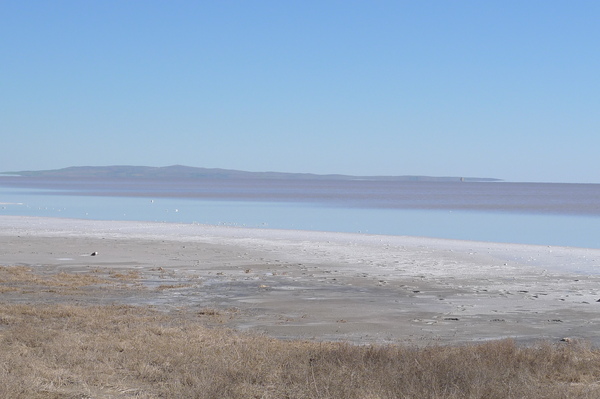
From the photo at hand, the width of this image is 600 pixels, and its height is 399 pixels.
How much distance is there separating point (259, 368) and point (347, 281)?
35.9 feet

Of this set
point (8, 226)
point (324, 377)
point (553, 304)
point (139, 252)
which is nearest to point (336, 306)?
point (553, 304)

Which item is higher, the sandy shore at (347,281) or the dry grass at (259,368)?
the dry grass at (259,368)

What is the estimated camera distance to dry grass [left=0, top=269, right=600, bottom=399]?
809 cm

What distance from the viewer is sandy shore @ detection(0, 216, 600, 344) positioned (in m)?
13.5

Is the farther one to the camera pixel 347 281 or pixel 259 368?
pixel 347 281

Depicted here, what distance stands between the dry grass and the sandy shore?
2.14 m

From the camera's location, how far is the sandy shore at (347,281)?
1352 centimetres

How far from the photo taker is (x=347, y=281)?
19.8 meters

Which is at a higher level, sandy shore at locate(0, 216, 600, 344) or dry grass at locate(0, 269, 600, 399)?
dry grass at locate(0, 269, 600, 399)

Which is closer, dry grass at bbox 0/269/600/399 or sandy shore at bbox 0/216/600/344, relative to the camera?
dry grass at bbox 0/269/600/399

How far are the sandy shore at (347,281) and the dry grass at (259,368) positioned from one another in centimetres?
214

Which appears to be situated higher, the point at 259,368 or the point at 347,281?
the point at 259,368

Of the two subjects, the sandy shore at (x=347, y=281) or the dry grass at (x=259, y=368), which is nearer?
the dry grass at (x=259, y=368)

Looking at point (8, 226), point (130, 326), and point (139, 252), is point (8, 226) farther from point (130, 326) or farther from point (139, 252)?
point (130, 326)
